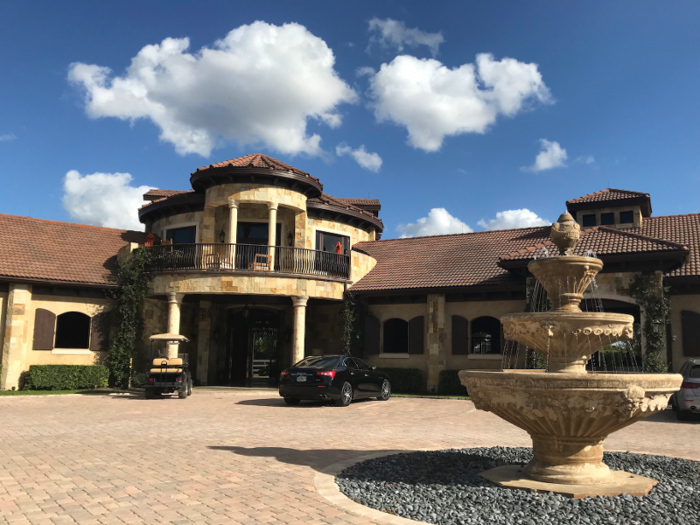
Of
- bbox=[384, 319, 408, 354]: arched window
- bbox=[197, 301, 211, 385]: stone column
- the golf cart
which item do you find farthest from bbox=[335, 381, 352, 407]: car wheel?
bbox=[197, 301, 211, 385]: stone column

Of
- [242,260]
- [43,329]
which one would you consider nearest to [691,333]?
[242,260]

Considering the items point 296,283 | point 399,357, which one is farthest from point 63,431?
point 399,357

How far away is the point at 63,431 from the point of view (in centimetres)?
1103

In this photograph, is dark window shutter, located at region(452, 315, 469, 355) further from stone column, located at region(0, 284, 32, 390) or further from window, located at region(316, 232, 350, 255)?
stone column, located at region(0, 284, 32, 390)

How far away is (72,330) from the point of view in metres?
22.7

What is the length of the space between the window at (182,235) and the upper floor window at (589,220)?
22877 mm

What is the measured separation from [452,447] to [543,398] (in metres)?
3.77

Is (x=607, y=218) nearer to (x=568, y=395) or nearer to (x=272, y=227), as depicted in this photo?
(x=272, y=227)

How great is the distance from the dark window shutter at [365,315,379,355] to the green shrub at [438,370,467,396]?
10.7ft

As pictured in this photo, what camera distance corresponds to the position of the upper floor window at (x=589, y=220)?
34.7 metres

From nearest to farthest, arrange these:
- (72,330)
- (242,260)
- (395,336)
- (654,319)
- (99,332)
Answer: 1. (654,319)
2. (72,330)
3. (99,332)
4. (242,260)
5. (395,336)

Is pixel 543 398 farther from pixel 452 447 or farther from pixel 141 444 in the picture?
pixel 141 444

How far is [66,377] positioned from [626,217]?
97.2 ft

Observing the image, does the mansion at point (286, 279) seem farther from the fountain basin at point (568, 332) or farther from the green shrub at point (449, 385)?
the fountain basin at point (568, 332)
